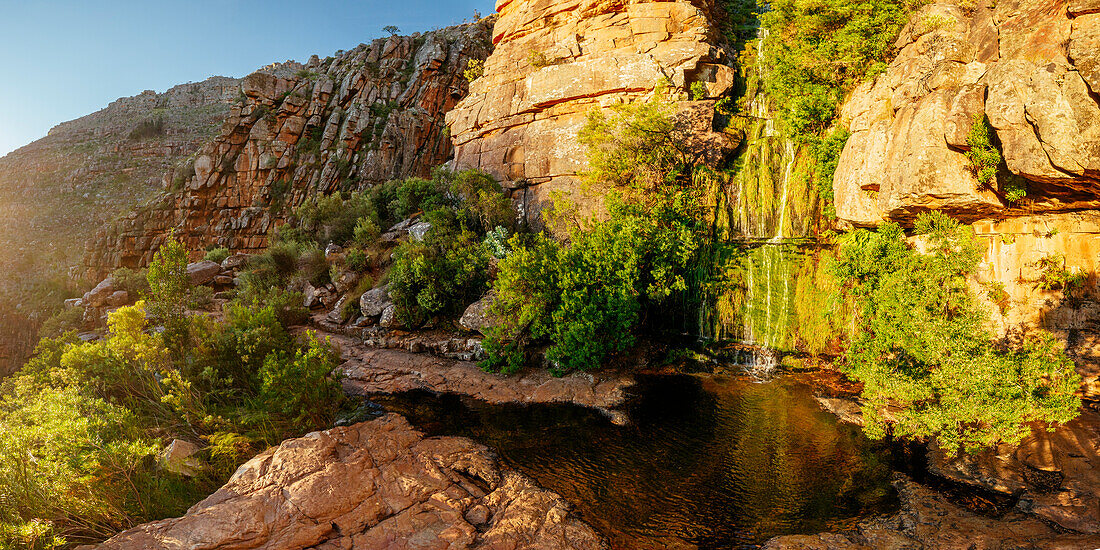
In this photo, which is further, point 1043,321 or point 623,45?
point 623,45

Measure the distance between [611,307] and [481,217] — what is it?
1065 cm

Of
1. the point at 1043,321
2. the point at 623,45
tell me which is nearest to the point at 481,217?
the point at 623,45

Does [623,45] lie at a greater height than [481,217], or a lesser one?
greater

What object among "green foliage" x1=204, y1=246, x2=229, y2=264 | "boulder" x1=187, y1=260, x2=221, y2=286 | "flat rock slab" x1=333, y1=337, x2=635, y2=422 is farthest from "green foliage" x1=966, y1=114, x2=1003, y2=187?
"green foliage" x1=204, y1=246, x2=229, y2=264

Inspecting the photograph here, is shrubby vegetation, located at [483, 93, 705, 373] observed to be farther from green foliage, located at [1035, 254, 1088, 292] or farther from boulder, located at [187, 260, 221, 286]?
boulder, located at [187, 260, 221, 286]

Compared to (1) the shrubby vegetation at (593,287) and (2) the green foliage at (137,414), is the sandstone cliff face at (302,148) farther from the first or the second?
(2) the green foliage at (137,414)

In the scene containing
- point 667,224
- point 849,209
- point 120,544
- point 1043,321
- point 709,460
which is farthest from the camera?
point 667,224

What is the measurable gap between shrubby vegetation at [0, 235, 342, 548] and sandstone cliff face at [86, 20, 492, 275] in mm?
23278

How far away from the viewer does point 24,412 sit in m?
7.38

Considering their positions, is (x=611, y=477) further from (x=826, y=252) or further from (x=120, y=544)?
(x=826, y=252)

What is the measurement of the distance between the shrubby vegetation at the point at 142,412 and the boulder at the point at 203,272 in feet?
44.3

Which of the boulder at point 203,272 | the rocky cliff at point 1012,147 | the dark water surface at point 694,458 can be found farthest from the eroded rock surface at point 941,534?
the boulder at point 203,272

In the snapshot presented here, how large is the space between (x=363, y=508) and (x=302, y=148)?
1449 inches

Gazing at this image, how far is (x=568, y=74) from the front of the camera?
23844 mm
